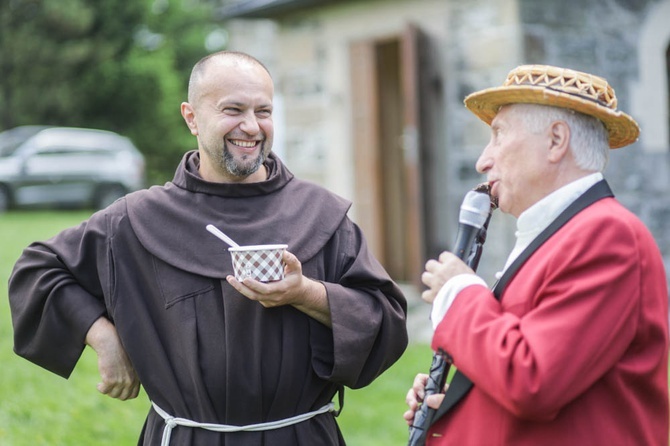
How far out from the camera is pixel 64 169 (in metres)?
21.4

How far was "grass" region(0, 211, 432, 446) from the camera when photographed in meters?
5.65

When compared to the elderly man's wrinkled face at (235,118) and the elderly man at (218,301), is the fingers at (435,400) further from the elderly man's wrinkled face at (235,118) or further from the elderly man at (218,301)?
the elderly man's wrinkled face at (235,118)

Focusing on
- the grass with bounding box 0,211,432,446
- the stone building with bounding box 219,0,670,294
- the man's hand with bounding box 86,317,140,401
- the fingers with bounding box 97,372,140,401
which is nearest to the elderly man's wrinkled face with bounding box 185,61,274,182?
the man's hand with bounding box 86,317,140,401

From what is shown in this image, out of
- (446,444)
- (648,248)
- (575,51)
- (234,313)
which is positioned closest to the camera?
(648,248)

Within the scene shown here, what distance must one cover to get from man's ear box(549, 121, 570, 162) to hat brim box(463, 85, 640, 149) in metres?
0.05

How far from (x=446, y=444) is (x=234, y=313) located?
84cm

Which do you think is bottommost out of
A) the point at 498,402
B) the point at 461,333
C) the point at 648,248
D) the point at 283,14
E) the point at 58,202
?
the point at 58,202

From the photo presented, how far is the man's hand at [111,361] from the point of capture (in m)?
2.96

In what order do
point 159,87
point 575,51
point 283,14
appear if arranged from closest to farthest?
point 575,51 → point 283,14 → point 159,87

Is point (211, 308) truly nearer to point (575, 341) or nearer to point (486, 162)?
point (486, 162)

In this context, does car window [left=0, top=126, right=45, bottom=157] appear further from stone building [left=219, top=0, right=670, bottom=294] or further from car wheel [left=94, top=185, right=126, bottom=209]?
stone building [left=219, top=0, right=670, bottom=294]

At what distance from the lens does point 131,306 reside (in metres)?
2.96

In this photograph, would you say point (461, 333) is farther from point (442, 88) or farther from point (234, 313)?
point (442, 88)

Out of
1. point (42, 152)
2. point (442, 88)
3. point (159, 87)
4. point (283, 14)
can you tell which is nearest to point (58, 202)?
point (42, 152)
